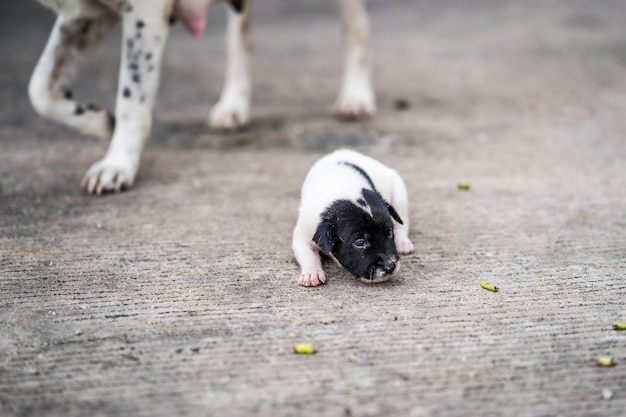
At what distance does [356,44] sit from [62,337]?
3323 millimetres

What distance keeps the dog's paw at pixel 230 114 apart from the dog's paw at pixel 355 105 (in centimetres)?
62

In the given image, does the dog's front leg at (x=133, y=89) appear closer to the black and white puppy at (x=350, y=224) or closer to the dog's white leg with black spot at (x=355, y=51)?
the black and white puppy at (x=350, y=224)

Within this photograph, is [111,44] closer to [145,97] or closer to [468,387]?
[145,97]

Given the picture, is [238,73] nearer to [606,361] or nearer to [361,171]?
[361,171]

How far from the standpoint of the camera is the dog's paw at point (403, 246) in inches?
118

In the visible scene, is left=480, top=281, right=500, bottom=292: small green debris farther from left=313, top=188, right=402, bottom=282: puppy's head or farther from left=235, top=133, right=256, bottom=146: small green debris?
left=235, top=133, right=256, bottom=146: small green debris

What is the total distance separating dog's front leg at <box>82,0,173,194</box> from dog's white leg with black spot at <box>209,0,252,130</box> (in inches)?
42.2

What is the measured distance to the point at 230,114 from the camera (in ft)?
15.9

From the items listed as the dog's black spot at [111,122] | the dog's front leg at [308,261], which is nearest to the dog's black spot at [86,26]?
the dog's black spot at [111,122]

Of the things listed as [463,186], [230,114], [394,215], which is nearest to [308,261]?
[394,215]

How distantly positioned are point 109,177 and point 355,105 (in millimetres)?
1877

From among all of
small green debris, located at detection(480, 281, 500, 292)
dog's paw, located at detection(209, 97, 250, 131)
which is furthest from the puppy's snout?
dog's paw, located at detection(209, 97, 250, 131)

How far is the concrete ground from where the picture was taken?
2158 millimetres

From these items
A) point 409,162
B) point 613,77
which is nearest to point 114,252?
point 409,162
